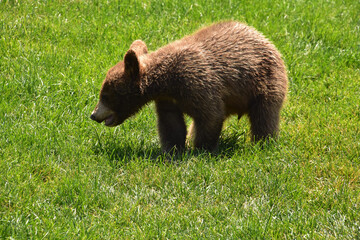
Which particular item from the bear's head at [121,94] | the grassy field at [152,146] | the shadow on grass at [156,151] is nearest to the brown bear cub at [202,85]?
the bear's head at [121,94]

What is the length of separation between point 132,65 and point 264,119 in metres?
1.51

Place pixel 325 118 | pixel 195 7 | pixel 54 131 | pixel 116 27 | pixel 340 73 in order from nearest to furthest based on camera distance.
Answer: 1. pixel 54 131
2. pixel 325 118
3. pixel 340 73
4. pixel 116 27
5. pixel 195 7

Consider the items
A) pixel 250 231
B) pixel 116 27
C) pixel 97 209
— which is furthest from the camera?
pixel 116 27

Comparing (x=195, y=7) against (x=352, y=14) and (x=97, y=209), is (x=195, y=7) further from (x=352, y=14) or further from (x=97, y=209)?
(x=97, y=209)

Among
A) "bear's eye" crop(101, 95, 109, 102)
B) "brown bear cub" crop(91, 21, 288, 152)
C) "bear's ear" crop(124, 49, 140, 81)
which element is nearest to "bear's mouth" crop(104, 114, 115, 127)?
"brown bear cub" crop(91, 21, 288, 152)

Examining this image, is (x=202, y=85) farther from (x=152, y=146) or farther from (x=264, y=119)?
(x=152, y=146)

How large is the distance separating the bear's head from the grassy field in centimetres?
29

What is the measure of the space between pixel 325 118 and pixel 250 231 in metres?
2.77

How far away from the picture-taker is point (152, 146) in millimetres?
6781

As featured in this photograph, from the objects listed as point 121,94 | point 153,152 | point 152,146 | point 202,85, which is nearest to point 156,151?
point 153,152

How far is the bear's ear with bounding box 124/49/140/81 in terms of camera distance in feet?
20.0

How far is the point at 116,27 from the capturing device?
902 cm

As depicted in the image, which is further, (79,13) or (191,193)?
(79,13)

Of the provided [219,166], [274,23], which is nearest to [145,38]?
[274,23]
